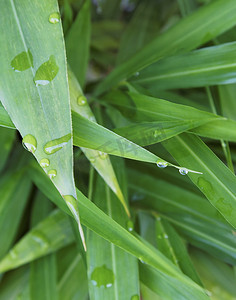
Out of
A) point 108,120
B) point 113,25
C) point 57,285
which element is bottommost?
point 57,285

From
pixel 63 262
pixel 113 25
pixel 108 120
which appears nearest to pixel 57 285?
pixel 63 262

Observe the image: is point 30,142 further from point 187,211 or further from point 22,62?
point 187,211

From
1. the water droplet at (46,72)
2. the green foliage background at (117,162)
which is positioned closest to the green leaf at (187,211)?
the green foliage background at (117,162)

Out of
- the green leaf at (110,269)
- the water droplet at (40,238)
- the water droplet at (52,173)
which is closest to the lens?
the water droplet at (52,173)

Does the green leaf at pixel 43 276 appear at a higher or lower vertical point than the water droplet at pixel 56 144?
lower

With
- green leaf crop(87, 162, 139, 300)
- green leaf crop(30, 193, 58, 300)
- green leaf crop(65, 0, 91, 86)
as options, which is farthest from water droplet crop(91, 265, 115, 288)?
green leaf crop(65, 0, 91, 86)

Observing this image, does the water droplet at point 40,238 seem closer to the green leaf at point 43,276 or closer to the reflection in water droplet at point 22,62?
the green leaf at point 43,276

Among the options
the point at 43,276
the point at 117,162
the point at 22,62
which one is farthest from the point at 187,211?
the point at 22,62

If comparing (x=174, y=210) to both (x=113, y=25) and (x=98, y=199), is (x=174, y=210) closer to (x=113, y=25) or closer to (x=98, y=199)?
(x=98, y=199)
